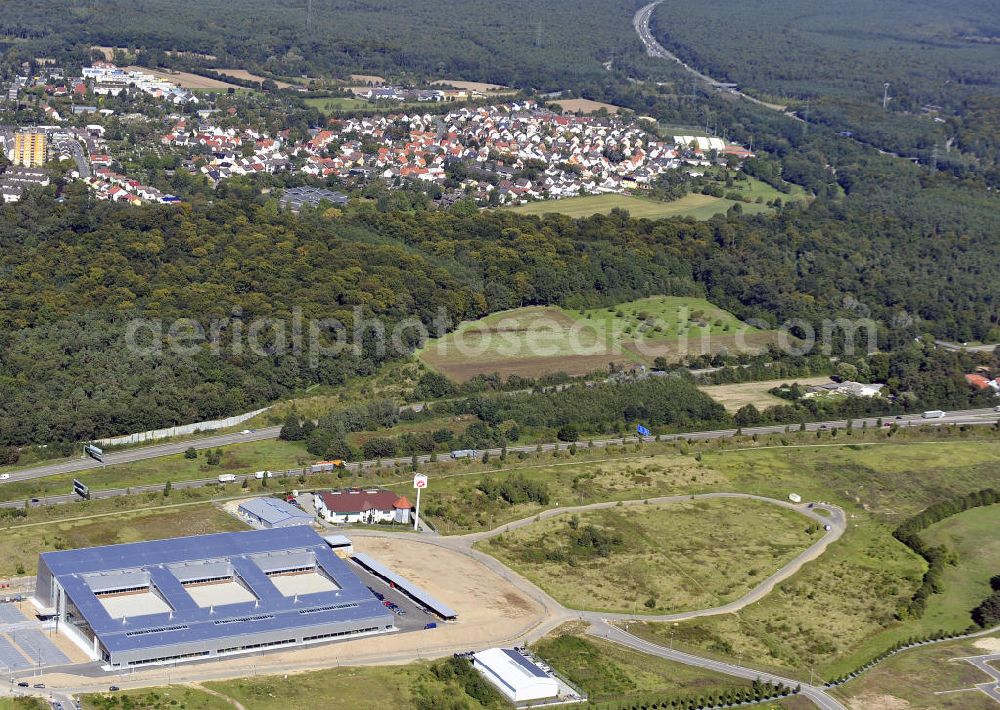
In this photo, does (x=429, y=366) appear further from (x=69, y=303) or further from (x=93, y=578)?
(x=93, y=578)

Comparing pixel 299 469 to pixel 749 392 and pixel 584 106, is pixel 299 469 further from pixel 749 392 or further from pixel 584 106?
pixel 584 106

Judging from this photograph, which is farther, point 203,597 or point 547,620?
point 547,620

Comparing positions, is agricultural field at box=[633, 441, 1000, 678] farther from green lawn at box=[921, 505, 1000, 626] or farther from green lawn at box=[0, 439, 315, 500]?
green lawn at box=[0, 439, 315, 500]

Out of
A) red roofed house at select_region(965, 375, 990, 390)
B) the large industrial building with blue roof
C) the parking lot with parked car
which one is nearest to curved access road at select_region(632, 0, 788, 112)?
red roofed house at select_region(965, 375, 990, 390)

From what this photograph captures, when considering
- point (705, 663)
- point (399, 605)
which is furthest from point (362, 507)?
point (705, 663)

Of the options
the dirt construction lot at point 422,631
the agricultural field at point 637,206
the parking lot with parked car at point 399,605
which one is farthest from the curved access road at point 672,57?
the parking lot with parked car at point 399,605

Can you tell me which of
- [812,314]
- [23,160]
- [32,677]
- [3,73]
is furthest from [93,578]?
[3,73]
